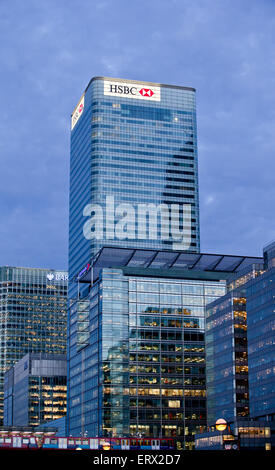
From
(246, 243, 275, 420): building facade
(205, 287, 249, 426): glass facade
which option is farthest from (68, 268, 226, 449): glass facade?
(246, 243, 275, 420): building facade

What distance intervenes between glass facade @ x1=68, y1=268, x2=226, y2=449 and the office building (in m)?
0.25

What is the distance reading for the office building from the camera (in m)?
184

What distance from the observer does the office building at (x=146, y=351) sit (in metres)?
184

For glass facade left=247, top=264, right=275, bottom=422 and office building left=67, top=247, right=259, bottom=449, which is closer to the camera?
glass facade left=247, top=264, right=275, bottom=422

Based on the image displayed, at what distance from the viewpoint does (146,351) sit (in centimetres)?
18962

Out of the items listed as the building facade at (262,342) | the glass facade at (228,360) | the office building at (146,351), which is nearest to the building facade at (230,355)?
the glass facade at (228,360)

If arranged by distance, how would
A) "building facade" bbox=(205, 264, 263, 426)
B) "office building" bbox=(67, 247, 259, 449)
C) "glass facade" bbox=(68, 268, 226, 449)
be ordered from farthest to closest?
"office building" bbox=(67, 247, 259, 449)
"glass facade" bbox=(68, 268, 226, 449)
"building facade" bbox=(205, 264, 263, 426)

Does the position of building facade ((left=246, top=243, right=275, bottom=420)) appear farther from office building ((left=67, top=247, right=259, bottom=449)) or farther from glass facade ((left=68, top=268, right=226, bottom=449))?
glass facade ((left=68, top=268, right=226, bottom=449))

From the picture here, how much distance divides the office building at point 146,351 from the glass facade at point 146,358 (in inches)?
10.0

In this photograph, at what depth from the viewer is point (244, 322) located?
15425 cm

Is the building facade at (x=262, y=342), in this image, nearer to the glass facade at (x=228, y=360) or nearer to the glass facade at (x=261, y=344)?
the glass facade at (x=261, y=344)

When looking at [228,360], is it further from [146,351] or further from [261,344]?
[146,351]
